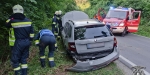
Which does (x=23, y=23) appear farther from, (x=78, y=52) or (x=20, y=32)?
(x=78, y=52)

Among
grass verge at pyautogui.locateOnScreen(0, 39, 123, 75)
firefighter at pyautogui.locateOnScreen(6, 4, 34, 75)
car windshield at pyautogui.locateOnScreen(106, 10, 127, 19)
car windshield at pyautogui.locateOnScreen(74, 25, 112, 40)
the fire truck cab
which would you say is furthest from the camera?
car windshield at pyautogui.locateOnScreen(106, 10, 127, 19)

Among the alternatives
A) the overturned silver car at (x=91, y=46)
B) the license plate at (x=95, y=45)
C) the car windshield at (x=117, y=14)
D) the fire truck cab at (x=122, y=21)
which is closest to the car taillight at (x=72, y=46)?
the overturned silver car at (x=91, y=46)

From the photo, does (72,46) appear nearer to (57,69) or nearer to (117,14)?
(57,69)

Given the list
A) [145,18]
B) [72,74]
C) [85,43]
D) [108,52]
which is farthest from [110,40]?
[145,18]

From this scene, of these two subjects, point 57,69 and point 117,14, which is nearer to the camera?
point 57,69

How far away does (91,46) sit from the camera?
669cm

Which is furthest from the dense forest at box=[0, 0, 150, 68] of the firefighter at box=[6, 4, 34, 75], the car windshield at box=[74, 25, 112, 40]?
the car windshield at box=[74, 25, 112, 40]

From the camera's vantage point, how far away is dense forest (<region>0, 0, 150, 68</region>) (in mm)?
7312

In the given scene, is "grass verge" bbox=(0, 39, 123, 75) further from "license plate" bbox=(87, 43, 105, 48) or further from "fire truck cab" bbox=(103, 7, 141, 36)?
"fire truck cab" bbox=(103, 7, 141, 36)

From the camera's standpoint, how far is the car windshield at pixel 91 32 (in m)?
6.84

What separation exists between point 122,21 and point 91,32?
837cm

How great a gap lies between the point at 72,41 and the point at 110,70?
155 centimetres

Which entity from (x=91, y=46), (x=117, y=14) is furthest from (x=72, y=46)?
(x=117, y=14)

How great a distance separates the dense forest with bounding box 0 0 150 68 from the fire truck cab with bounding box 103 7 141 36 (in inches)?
74.7
